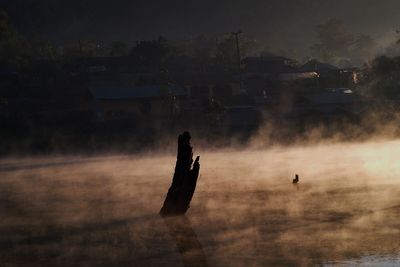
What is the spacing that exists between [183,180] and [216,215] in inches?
78.3

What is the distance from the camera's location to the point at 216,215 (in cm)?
3331

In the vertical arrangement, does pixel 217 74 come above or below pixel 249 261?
above

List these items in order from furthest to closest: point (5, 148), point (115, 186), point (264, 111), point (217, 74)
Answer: point (217, 74) < point (264, 111) < point (5, 148) < point (115, 186)

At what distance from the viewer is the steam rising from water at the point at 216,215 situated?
2581cm

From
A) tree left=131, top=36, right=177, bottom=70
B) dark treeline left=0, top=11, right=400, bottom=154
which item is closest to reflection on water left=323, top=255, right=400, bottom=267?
dark treeline left=0, top=11, right=400, bottom=154

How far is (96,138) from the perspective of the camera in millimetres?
78875

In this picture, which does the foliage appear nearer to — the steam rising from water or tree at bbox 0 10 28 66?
the steam rising from water

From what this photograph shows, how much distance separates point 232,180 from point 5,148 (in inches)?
1413

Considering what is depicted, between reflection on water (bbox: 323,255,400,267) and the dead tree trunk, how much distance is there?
10.9 m

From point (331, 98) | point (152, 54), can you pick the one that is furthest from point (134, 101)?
point (152, 54)

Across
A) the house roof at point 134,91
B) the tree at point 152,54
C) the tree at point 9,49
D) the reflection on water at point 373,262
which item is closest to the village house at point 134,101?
the house roof at point 134,91

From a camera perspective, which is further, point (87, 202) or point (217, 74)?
point (217, 74)

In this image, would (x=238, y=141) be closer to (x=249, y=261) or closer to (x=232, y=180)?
(x=232, y=180)

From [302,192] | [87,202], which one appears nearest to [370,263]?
[302,192]
